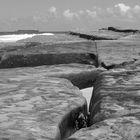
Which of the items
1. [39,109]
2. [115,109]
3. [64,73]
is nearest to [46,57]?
[64,73]

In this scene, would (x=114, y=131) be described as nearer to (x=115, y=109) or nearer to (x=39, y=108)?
(x=115, y=109)

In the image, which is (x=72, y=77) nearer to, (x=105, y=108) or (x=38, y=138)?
(x=105, y=108)

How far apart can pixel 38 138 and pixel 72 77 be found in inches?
75.8

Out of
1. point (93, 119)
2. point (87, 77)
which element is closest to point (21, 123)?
point (93, 119)

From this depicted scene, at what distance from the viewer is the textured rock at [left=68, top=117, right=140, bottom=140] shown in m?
1.62

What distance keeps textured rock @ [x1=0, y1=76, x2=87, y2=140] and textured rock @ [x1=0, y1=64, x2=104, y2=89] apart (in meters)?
0.43

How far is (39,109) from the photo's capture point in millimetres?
2195

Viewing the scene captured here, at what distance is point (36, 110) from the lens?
2.17 metres

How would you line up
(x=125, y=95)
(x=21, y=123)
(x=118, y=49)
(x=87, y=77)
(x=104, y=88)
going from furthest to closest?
1. (x=118, y=49)
2. (x=87, y=77)
3. (x=104, y=88)
4. (x=125, y=95)
5. (x=21, y=123)

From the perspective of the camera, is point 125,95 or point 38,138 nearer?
point 38,138

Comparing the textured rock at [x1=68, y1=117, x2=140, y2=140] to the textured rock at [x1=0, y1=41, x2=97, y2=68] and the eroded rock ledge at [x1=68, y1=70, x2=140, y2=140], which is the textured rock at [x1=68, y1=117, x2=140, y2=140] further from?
the textured rock at [x1=0, y1=41, x2=97, y2=68]

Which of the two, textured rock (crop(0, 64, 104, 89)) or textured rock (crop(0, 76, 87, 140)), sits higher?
textured rock (crop(0, 76, 87, 140))

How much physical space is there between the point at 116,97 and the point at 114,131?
69cm

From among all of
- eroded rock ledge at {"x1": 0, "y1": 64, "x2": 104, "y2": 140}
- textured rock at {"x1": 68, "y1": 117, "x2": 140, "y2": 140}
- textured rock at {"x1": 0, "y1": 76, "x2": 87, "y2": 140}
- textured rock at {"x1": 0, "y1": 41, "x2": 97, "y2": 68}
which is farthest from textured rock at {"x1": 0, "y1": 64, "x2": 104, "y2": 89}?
textured rock at {"x1": 68, "y1": 117, "x2": 140, "y2": 140}
